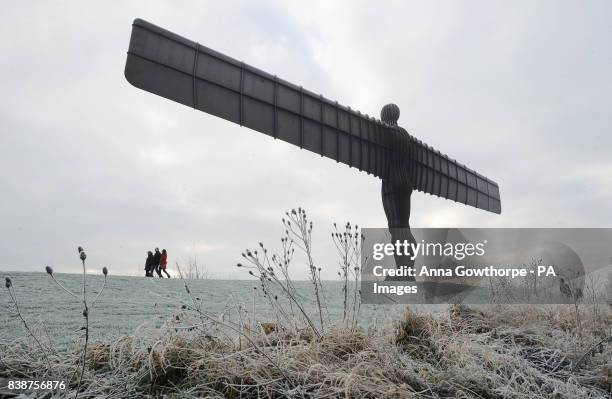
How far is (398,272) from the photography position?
10453mm

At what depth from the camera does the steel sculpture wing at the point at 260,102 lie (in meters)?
6.94

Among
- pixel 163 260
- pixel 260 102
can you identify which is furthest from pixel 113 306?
pixel 163 260

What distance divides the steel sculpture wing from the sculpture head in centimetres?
36

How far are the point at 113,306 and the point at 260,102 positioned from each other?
12.5 ft

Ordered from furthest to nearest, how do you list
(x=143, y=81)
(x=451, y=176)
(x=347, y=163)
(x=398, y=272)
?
(x=451, y=176)
(x=398, y=272)
(x=347, y=163)
(x=143, y=81)

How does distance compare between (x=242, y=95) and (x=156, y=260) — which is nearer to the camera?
(x=242, y=95)

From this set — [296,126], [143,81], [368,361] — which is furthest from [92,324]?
[296,126]

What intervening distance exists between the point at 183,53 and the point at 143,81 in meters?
0.77

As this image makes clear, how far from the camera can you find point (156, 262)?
49.2 ft

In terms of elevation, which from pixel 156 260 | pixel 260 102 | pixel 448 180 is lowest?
pixel 156 260

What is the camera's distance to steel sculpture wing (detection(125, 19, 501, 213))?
22.8 feet

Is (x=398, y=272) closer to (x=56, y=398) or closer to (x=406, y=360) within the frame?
(x=406, y=360)

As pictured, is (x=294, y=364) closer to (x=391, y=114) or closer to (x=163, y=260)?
(x=391, y=114)

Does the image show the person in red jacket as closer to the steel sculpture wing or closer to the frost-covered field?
the frost-covered field
